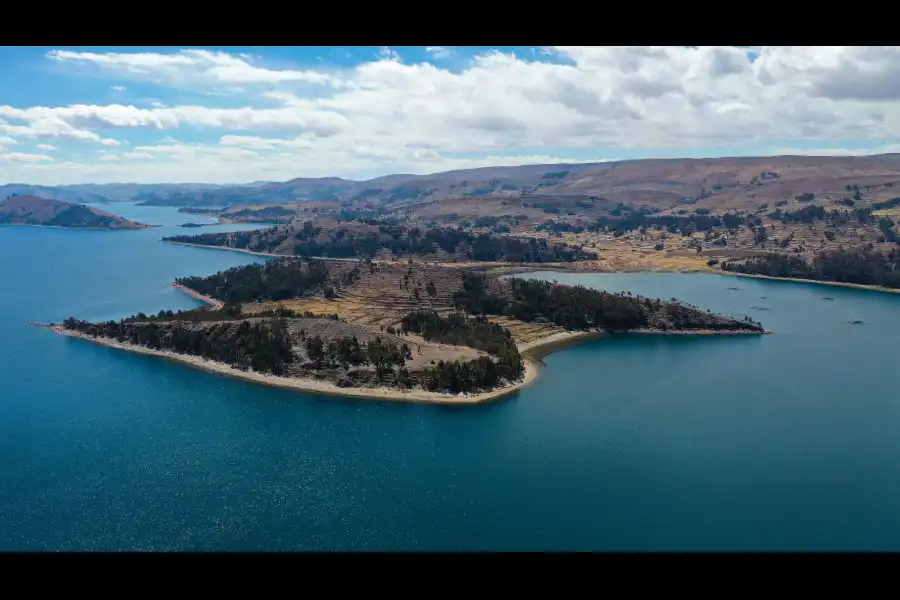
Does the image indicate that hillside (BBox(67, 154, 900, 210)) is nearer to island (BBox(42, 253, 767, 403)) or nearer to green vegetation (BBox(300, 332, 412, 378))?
island (BBox(42, 253, 767, 403))

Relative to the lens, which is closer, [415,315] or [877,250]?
[415,315]

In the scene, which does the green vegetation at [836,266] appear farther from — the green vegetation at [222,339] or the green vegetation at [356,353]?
the green vegetation at [222,339]

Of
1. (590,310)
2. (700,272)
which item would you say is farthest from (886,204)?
(590,310)

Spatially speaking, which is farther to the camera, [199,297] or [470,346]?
→ [199,297]

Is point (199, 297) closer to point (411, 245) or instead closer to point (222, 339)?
point (222, 339)

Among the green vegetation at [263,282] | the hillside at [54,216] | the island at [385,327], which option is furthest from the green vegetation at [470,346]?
the hillside at [54,216]
